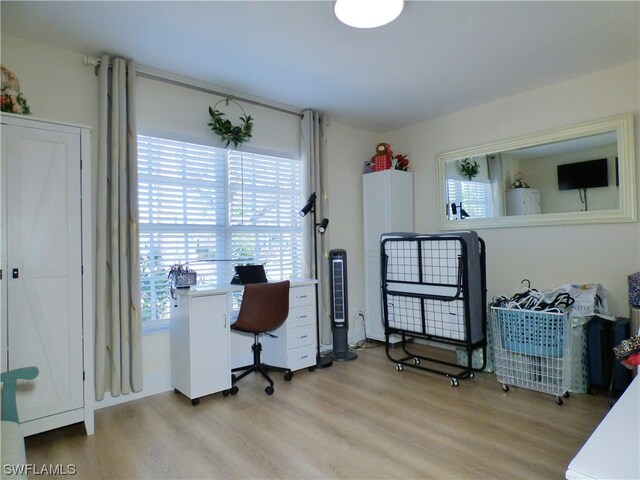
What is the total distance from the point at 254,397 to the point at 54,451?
1244mm

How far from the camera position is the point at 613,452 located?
90 cm

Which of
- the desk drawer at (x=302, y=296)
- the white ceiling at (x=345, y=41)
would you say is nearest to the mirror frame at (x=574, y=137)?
the white ceiling at (x=345, y=41)

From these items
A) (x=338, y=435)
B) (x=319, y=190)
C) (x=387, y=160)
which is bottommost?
(x=338, y=435)

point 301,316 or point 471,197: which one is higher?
point 471,197

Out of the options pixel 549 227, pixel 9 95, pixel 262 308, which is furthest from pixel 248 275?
pixel 549 227

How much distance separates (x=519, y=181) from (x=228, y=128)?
9.18 feet

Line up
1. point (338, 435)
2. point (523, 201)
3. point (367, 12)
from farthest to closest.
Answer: point (523, 201), point (338, 435), point (367, 12)

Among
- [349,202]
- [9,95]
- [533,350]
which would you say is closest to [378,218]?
[349,202]

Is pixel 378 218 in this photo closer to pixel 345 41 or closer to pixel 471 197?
pixel 471 197

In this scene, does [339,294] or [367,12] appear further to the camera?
[339,294]

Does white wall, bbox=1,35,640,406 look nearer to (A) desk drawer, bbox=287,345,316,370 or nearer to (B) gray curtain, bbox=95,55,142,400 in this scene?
(B) gray curtain, bbox=95,55,142,400

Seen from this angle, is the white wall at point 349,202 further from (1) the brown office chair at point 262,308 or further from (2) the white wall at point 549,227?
(1) the brown office chair at point 262,308

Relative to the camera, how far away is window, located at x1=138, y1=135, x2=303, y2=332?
Result: 3014 millimetres

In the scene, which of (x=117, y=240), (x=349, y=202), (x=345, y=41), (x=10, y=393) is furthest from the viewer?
(x=349, y=202)
